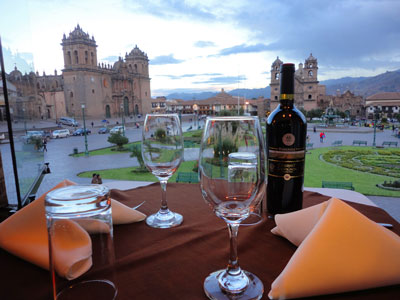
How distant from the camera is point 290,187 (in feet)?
3.01

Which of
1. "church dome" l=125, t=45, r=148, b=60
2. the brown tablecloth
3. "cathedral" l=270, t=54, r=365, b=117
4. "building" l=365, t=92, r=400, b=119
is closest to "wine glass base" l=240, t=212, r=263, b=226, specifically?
the brown tablecloth

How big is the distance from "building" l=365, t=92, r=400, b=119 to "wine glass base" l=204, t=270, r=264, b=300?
151 feet

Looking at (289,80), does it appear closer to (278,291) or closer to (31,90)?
(278,291)

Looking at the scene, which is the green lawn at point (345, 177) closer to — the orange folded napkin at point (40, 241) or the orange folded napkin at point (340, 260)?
the orange folded napkin at point (340, 260)

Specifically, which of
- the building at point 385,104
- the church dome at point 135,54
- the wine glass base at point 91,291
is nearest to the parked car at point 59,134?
the wine glass base at point 91,291

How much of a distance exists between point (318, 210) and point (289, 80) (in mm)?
427

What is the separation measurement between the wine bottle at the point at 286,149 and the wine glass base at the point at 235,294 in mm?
356

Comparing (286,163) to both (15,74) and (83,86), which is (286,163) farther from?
(83,86)

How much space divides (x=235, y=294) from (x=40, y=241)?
0.46m

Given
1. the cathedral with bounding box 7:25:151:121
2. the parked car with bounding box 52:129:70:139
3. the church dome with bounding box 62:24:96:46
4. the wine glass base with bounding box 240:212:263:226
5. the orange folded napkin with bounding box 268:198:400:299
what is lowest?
the parked car with bounding box 52:129:70:139

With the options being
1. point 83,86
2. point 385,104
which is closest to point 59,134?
point 83,86

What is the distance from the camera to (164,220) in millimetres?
904

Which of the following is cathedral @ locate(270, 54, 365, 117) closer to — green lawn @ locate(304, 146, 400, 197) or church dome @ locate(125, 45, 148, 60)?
green lawn @ locate(304, 146, 400, 197)

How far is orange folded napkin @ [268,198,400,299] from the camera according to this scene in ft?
1.68
